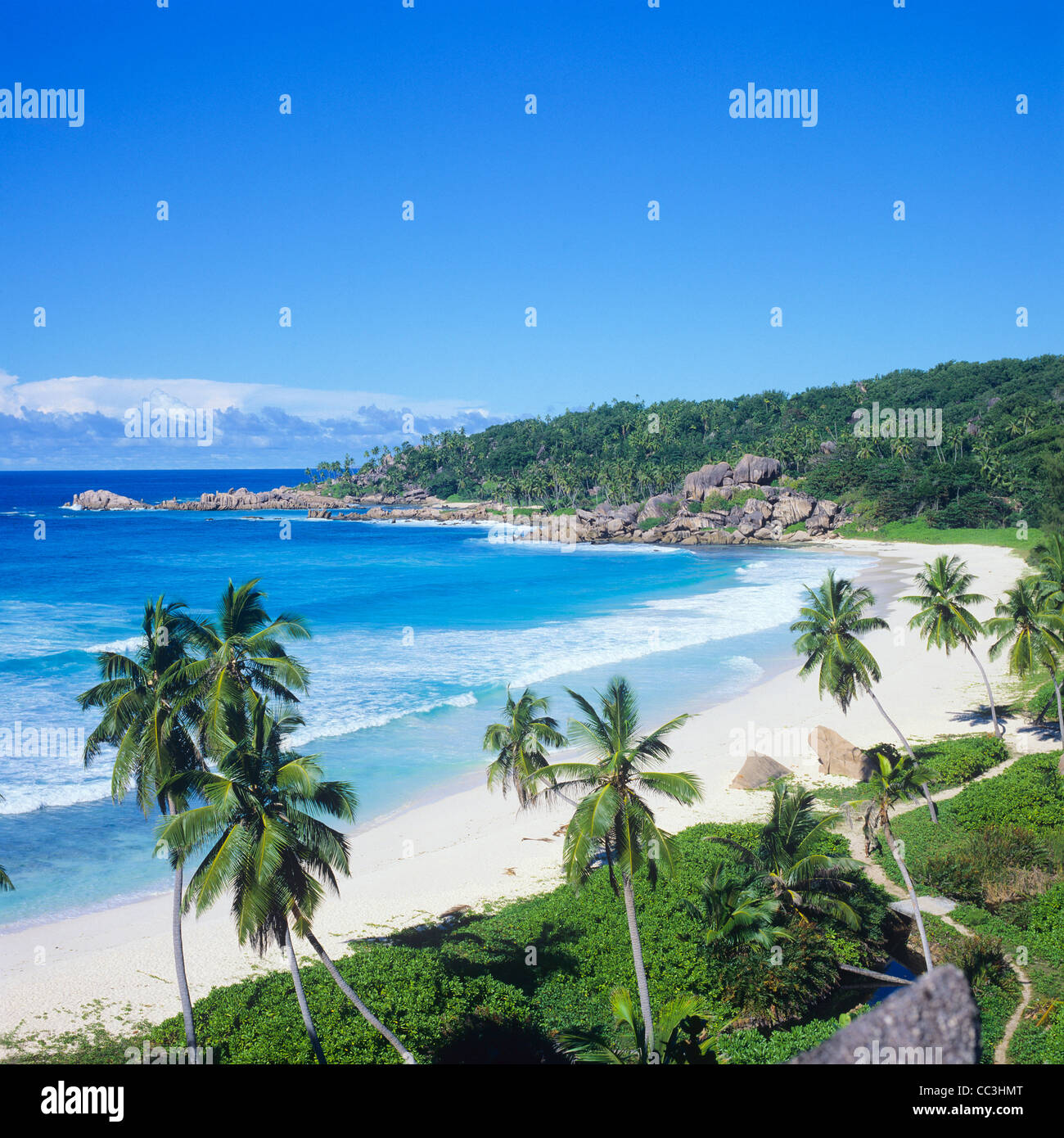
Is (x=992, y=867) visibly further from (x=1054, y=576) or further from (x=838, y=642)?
(x=1054, y=576)

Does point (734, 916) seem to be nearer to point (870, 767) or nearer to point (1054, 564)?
point (870, 767)

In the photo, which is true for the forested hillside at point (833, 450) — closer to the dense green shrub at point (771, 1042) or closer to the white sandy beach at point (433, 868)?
the white sandy beach at point (433, 868)

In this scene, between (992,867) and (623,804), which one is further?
(992,867)

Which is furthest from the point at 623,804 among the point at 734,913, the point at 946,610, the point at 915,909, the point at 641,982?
the point at 946,610

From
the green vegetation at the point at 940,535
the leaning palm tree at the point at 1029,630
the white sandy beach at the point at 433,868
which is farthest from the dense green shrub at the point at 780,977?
the green vegetation at the point at 940,535

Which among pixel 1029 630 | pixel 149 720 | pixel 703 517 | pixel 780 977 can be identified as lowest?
pixel 780 977

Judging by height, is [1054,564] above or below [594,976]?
above
